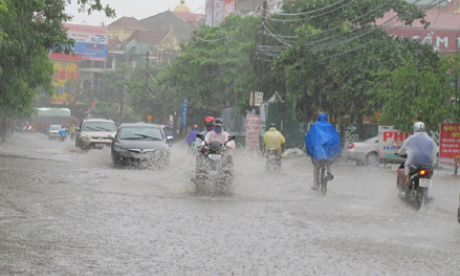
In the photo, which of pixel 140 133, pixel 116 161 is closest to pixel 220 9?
pixel 140 133

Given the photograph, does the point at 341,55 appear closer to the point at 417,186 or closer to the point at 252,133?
the point at 252,133

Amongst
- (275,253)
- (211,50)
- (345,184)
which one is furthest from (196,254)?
(211,50)

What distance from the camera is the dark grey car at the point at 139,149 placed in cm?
2081

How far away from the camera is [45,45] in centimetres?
2283

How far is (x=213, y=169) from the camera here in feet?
43.6

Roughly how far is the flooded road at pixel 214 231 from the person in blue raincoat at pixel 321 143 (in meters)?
0.69

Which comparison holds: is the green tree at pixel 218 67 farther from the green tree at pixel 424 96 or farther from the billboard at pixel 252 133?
→ the green tree at pixel 424 96

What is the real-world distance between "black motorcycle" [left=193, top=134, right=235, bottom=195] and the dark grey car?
743 cm

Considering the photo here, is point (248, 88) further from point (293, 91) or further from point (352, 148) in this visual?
point (352, 148)

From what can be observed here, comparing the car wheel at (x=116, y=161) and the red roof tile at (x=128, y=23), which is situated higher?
the red roof tile at (x=128, y=23)

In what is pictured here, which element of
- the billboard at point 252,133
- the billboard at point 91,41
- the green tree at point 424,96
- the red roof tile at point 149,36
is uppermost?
the red roof tile at point 149,36

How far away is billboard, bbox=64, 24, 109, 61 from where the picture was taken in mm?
110812

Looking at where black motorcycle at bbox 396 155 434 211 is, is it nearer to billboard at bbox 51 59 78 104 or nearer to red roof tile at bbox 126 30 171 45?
billboard at bbox 51 59 78 104

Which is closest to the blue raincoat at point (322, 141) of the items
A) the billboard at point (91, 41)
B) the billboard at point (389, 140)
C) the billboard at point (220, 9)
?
the billboard at point (389, 140)
